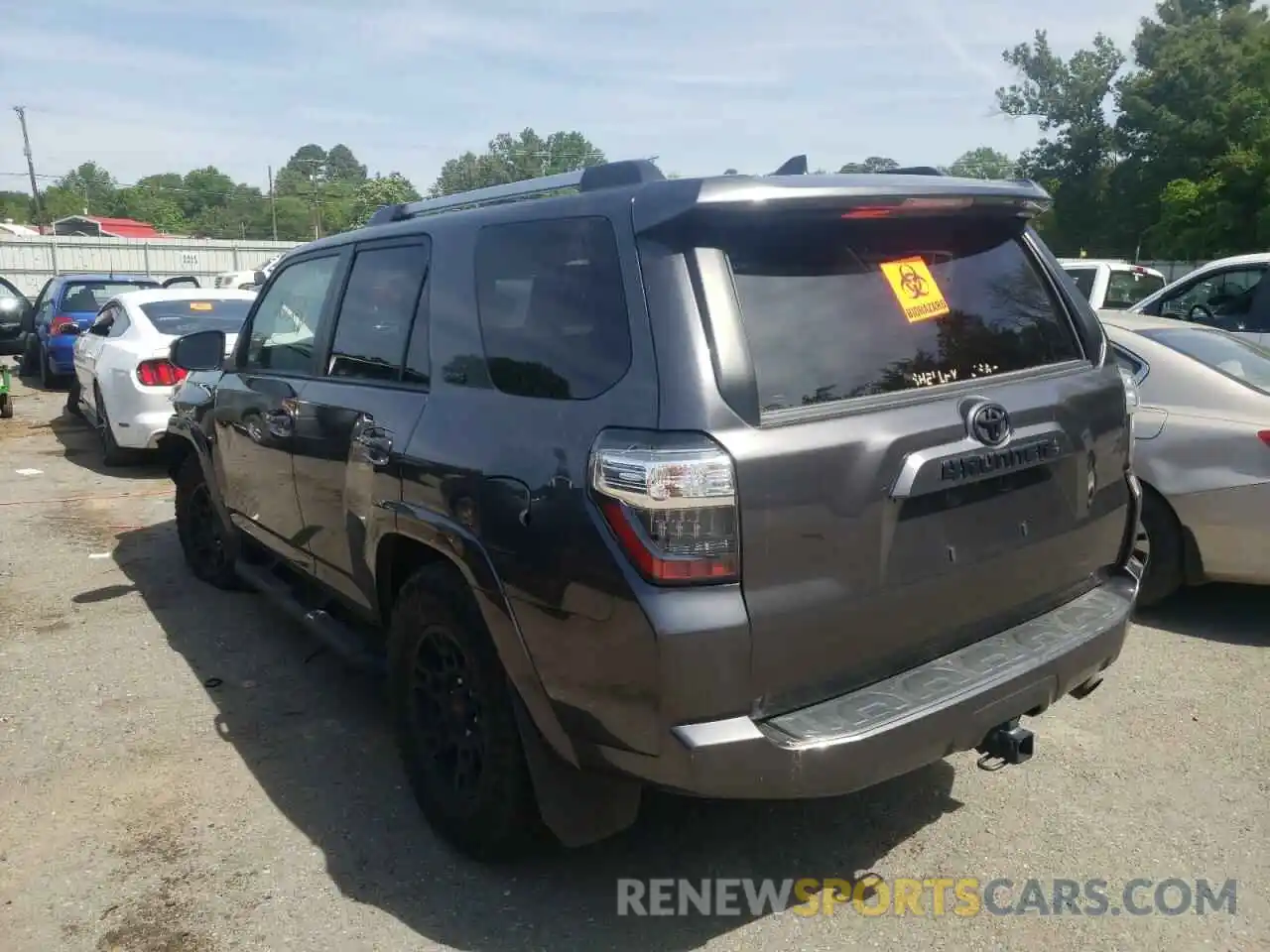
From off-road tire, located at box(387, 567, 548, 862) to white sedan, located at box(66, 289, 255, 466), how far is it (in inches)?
212

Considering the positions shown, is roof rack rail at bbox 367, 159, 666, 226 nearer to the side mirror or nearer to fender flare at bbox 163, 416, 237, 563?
the side mirror

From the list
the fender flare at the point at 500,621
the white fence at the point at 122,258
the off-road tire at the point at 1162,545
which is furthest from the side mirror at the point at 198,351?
the white fence at the point at 122,258

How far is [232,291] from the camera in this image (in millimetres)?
10102

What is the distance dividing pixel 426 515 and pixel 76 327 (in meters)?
13.3

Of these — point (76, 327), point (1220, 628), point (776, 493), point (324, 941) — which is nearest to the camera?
point (776, 493)

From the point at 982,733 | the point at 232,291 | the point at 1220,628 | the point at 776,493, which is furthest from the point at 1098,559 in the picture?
the point at 232,291

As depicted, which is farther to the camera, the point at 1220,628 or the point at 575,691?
the point at 1220,628

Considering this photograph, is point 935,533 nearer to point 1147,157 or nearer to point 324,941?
point 324,941

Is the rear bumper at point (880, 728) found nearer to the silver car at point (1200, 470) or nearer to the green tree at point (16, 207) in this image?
the silver car at point (1200, 470)

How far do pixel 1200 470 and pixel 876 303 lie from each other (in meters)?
2.98

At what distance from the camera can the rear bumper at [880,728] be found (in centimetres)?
236

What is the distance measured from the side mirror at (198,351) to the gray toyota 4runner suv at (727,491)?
6.44 feet

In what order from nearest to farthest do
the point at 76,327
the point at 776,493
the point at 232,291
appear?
the point at 776,493, the point at 232,291, the point at 76,327

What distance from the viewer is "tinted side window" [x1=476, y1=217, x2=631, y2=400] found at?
8.50 feet
